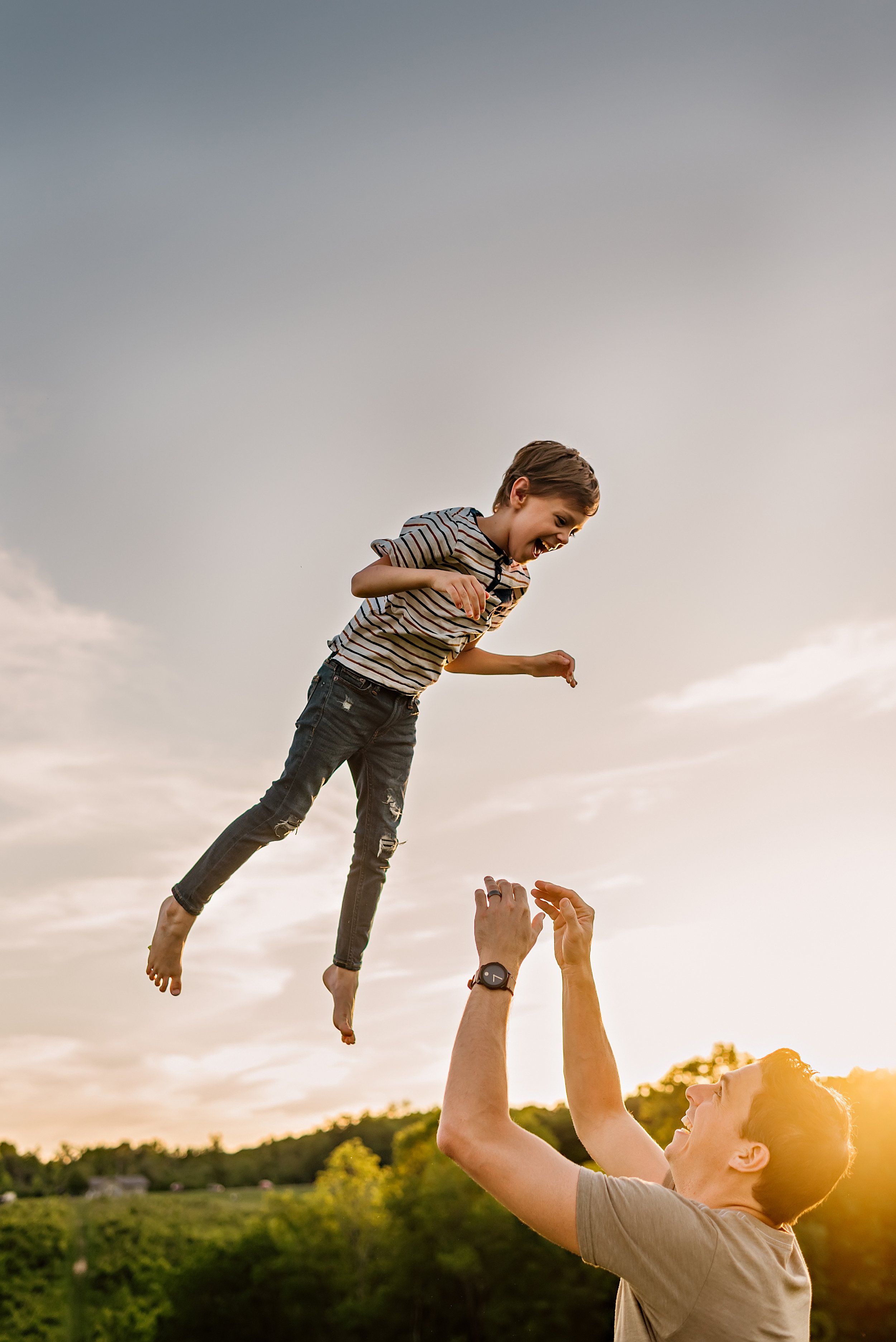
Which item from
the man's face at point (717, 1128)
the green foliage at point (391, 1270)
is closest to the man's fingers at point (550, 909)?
the man's face at point (717, 1128)

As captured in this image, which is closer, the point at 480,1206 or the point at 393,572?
the point at 393,572

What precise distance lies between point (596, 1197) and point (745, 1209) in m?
0.62

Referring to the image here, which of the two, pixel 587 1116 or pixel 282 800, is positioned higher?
pixel 282 800

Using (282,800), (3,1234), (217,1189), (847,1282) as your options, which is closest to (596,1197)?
(282,800)

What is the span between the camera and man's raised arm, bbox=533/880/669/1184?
14.1ft

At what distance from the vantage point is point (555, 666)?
5301mm

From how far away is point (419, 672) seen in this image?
4902 mm

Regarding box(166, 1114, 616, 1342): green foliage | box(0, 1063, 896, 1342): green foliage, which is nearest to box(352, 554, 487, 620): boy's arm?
box(0, 1063, 896, 1342): green foliage

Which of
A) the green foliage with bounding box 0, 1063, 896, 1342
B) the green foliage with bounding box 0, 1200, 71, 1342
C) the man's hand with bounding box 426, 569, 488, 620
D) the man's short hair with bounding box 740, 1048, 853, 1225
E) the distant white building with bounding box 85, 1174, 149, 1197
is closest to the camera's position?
the man's short hair with bounding box 740, 1048, 853, 1225

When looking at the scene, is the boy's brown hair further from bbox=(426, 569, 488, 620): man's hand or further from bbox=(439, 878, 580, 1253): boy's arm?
bbox=(439, 878, 580, 1253): boy's arm

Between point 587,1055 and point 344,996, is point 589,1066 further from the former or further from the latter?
point 344,996

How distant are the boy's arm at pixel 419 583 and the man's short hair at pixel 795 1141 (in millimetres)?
1858

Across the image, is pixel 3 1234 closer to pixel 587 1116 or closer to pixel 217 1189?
pixel 217 1189

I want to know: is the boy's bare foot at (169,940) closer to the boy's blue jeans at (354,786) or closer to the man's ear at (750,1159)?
the boy's blue jeans at (354,786)
